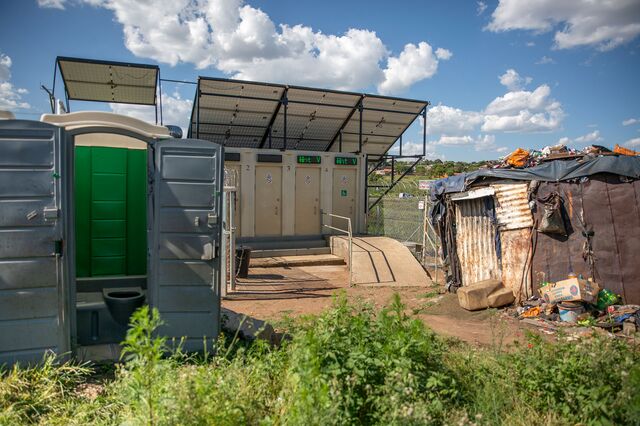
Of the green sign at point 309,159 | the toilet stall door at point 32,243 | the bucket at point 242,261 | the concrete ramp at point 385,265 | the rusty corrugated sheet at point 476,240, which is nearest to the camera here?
the toilet stall door at point 32,243

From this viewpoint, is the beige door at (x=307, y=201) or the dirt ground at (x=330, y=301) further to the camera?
the beige door at (x=307, y=201)

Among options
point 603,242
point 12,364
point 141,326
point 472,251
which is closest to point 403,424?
point 141,326

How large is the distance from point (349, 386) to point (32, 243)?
11.5ft

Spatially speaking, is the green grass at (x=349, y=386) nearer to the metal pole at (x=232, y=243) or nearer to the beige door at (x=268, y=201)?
the metal pole at (x=232, y=243)

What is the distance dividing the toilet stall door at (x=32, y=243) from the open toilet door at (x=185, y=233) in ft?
3.02

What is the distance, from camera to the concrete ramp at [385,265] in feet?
37.7

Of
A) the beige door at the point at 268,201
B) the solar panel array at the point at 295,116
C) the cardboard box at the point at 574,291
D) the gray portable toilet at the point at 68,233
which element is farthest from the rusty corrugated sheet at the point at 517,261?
the solar panel array at the point at 295,116

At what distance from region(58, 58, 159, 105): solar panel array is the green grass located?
28.8 ft

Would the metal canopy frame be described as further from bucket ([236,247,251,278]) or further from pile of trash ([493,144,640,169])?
pile of trash ([493,144,640,169])

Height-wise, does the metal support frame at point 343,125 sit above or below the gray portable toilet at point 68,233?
above

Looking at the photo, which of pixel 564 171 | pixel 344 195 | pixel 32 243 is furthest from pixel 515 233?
pixel 32 243

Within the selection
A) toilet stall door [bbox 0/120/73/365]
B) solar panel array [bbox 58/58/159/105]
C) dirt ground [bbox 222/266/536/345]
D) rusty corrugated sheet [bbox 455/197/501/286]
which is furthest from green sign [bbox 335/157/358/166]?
toilet stall door [bbox 0/120/73/365]

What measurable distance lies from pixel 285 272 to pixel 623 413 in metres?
9.32

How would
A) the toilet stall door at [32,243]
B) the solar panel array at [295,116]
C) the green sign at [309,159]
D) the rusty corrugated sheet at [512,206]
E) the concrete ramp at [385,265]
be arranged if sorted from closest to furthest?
the toilet stall door at [32,243], the rusty corrugated sheet at [512,206], the concrete ramp at [385,265], the solar panel array at [295,116], the green sign at [309,159]
